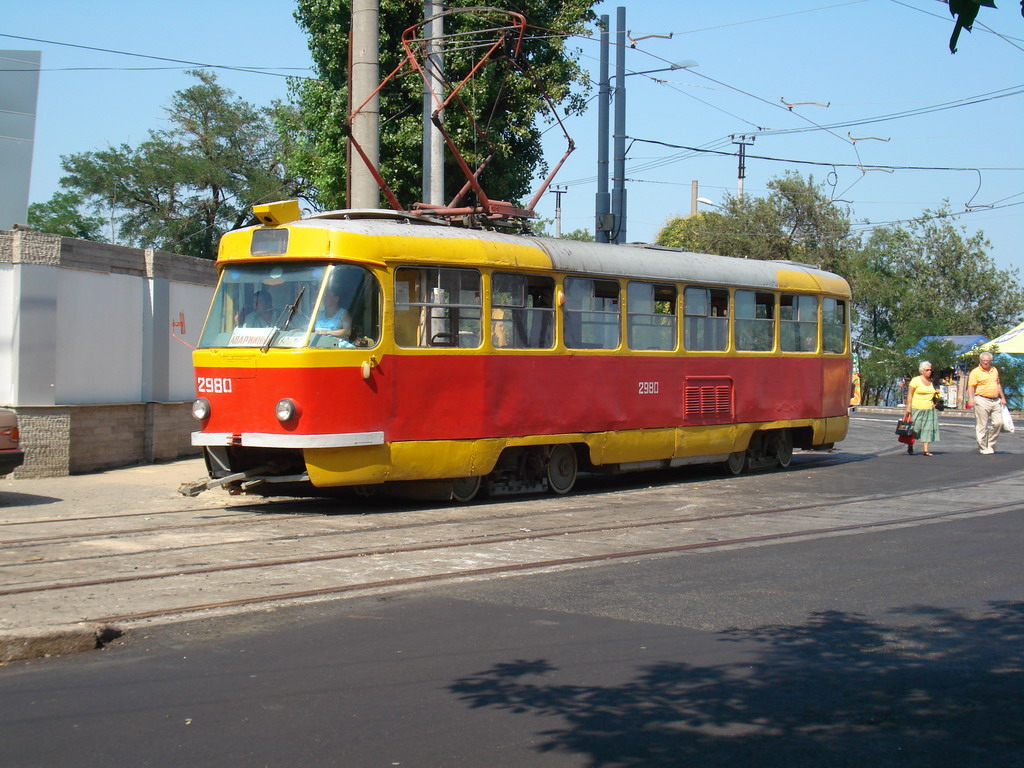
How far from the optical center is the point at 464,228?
43.3ft

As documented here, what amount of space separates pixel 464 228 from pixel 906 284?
4854 cm

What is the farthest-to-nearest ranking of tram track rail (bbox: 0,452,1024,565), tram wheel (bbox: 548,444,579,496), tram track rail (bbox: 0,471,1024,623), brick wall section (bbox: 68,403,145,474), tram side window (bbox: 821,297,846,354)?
tram side window (bbox: 821,297,846,354), brick wall section (bbox: 68,403,145,474), tram wheel (bbox: 548,444,579,496), tram track rail (bbox: 0,452,1024,565), tram track rail (bbox: 0,471,1024,623)

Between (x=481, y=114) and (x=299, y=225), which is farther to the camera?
(x=481, y=114)

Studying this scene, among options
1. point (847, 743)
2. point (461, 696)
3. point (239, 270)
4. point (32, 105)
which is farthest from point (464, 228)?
point (32, 105)

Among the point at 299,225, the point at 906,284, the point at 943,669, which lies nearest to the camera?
the point at 943,669

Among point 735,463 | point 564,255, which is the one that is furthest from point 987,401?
point 564,255

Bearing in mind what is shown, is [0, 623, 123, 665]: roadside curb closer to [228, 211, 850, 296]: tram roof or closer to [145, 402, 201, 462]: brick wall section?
[228, 211, 850, 296]: tram roof

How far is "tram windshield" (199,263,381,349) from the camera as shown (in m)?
11.5

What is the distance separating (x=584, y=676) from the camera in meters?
5.82

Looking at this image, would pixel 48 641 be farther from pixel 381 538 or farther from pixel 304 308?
pixel 304 308

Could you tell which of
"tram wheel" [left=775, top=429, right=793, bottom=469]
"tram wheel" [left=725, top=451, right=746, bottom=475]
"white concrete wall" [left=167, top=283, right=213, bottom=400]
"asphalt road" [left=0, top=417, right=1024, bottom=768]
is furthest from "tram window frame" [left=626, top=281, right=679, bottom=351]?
"white concrete wall" [left=167, top=283, right=213, bottom=400]

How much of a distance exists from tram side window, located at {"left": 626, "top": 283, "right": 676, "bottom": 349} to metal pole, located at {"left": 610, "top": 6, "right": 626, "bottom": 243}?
24.6 feet

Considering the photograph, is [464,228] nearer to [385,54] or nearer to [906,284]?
[385,54]

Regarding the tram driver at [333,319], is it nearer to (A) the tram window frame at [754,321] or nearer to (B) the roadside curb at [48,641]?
(B) the roadside curb at [48,641]
